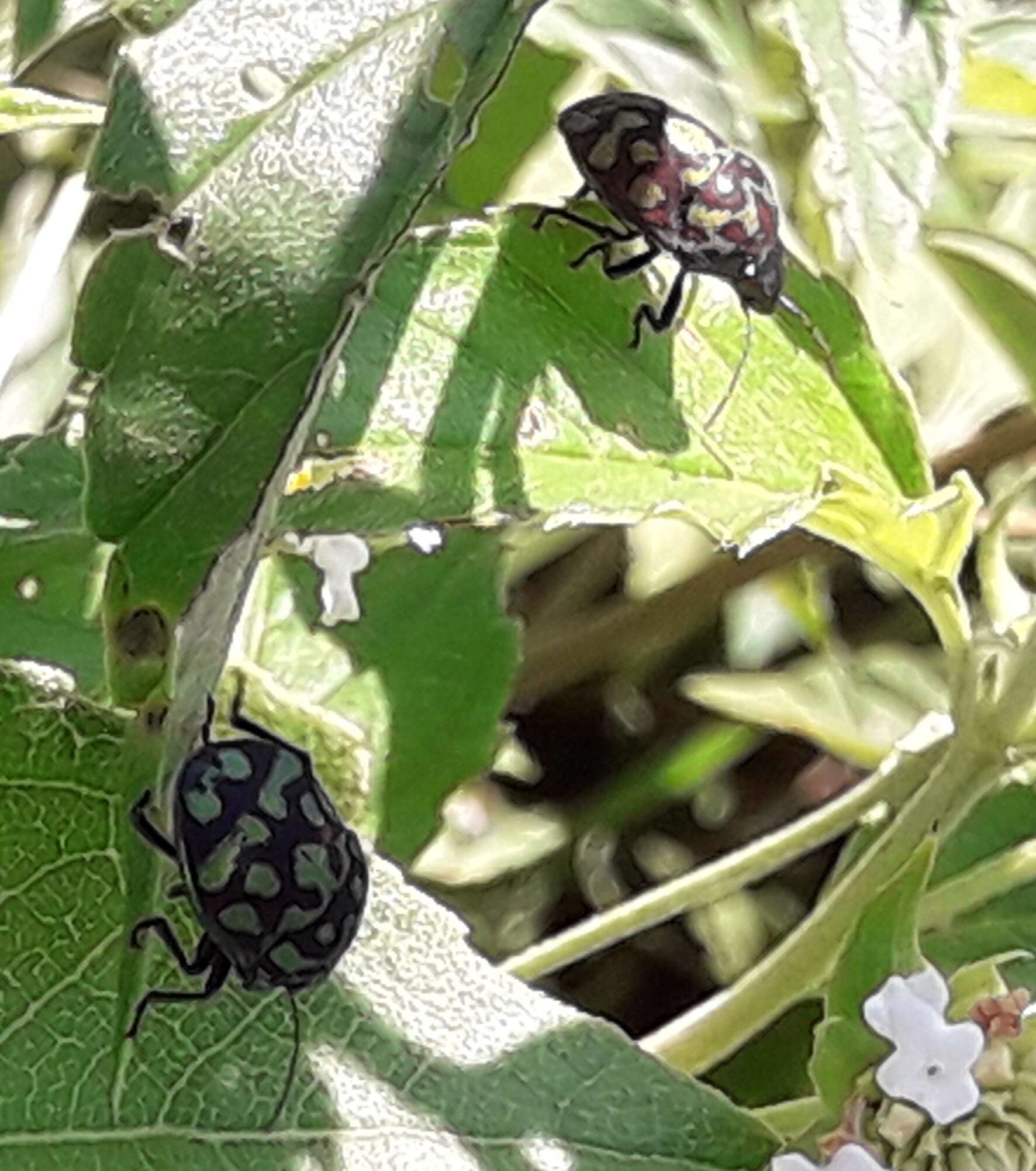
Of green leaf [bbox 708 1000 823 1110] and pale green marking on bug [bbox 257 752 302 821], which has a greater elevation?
pale green marking on bug [bbox 257 752 302 821]

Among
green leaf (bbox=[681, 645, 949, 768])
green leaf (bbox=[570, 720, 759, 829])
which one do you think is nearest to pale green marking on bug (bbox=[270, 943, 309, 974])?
green leaf (bbox=[681, 645, 949, 768])

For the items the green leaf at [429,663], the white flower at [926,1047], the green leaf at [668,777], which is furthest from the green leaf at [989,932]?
the green leaf at [668,777]

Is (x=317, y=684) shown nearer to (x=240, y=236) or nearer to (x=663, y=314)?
(x=663, y=314)

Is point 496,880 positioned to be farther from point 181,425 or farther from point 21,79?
point 181,425

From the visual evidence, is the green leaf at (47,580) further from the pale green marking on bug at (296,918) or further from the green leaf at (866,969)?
the green leaf at (866,969)

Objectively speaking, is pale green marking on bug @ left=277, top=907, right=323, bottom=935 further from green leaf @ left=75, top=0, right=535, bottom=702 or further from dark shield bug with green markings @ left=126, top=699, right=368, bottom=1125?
green leaf @ left=75, top=0, right=535, bottom=702

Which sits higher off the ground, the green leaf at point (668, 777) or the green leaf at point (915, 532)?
the green leaf at point (915, 532)

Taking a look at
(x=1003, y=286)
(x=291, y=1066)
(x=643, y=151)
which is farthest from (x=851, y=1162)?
(x=1003, y=286)

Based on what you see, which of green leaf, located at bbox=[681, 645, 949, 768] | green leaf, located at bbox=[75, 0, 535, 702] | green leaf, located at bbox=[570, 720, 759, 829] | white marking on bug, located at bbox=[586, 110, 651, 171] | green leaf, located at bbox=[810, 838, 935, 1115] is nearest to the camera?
green leaf, located at bbox=[75, 0, 535, 702]
